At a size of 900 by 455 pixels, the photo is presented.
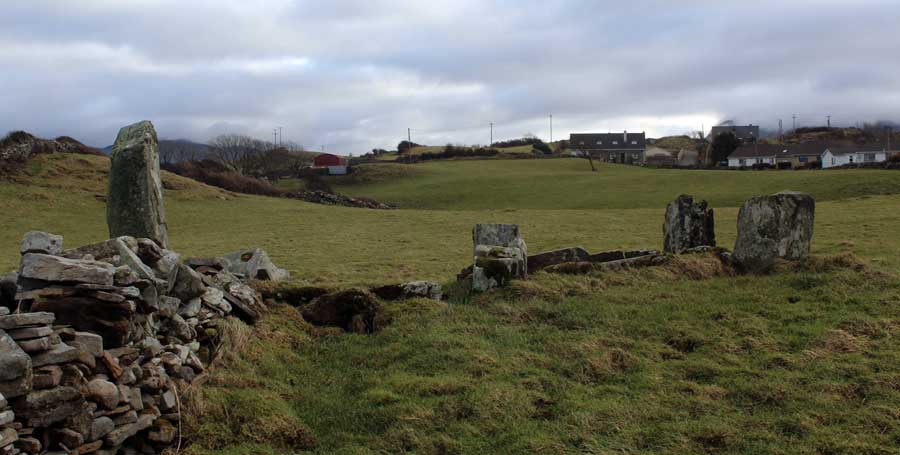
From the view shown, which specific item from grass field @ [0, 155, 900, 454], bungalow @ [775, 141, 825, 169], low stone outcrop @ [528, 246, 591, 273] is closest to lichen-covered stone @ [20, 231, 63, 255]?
grass field @ [0, 155, 900, 454]

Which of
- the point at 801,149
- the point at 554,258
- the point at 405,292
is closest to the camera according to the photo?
the point at 405,292

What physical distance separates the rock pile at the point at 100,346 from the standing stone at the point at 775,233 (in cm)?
992

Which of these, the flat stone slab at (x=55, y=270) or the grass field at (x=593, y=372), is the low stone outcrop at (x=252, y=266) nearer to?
the grass field at (x=593, y=372)

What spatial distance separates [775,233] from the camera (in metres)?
13.8

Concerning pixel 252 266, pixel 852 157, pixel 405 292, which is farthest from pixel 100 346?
pixel 852 157

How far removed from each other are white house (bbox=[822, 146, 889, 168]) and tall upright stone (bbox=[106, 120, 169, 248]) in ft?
369

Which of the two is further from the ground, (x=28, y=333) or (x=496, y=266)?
(x=28, y=333)

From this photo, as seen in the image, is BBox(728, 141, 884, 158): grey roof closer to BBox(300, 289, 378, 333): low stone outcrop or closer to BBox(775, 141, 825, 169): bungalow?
BBox(775, 141, 825, 169): bungalow

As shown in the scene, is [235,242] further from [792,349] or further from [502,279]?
[792,349]

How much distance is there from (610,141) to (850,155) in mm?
43099

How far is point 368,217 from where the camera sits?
41.7 metres

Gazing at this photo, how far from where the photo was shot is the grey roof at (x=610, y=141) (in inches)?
5423

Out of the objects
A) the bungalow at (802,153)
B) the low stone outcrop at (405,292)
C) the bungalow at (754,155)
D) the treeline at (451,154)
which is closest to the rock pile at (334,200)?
the low stone outcrop at (405,292)

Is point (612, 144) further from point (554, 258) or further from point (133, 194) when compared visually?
point (133, 194)
